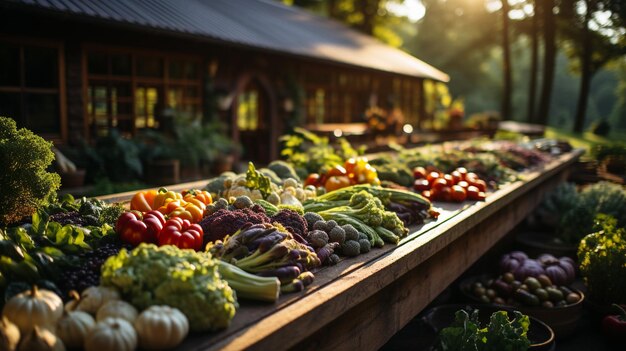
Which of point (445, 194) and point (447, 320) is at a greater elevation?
point (445, 194)

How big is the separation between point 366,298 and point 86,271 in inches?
59.0

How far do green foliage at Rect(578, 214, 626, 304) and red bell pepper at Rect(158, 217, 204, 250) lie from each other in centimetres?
410

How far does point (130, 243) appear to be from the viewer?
307 centimetres

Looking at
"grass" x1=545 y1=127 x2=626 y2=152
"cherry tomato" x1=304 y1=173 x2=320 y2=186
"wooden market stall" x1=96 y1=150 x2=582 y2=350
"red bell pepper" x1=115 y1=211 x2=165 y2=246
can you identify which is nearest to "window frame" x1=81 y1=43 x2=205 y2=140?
"wooden market stall" x1=96 y1=150 x2=582 y2=350

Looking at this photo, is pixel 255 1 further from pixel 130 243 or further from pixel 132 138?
pixel 130 243

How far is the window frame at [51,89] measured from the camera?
8438 millimetres

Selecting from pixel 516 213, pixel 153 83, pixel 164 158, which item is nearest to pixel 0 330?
pixel 516 213

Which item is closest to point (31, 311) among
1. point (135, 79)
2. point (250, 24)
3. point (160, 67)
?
point (135, 79)

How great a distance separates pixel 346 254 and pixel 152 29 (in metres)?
6.75

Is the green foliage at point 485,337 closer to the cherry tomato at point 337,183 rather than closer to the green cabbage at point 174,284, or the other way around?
the green cabbage at point 174,284

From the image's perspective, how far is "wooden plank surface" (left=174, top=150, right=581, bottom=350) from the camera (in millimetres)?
2367

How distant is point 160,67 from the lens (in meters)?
11.2

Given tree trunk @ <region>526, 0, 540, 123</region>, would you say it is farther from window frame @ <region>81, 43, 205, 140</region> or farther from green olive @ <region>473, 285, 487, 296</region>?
green olive @ <region>473, 285, 487, 296</region>

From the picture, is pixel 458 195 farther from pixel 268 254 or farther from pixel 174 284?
pixel 174 284
